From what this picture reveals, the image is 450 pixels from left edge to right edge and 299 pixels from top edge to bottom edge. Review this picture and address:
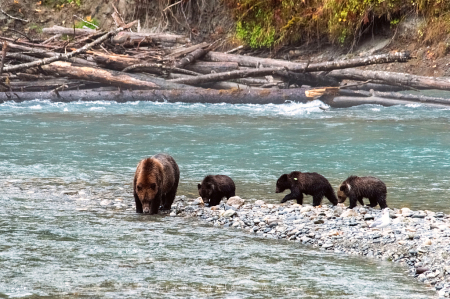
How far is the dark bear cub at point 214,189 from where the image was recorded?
30.9 feet

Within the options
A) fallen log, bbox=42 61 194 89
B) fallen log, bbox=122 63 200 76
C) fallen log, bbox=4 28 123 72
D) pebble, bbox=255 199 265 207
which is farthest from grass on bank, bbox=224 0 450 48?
pebble, bbox=255 199 265 207

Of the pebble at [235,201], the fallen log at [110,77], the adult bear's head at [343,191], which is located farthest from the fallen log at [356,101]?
the pebble at [235,201]

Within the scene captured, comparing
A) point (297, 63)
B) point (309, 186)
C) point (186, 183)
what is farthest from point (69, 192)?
point (297, 63)

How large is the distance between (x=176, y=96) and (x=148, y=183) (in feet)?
40.9

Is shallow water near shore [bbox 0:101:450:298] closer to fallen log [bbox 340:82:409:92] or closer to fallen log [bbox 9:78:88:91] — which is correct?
fallen log [bbox 9:78:88:91]

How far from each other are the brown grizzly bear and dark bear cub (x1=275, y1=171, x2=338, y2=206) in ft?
5.26

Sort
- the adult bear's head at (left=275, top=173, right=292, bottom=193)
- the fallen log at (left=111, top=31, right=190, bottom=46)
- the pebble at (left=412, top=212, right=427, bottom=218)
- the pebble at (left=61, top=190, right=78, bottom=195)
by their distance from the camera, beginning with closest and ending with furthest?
the pebble at (left=412, top=212, right=427, bottom=218), the adult bear's head at (left=275, top=173, right=292, bottom=193), the pebble at (left=61, top=190, right=78, bottom=195), the fallen log at (left=111, top=31, right=190, bottom=46)

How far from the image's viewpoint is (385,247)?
23.4 feet

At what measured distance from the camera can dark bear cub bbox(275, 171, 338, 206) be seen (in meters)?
9.42

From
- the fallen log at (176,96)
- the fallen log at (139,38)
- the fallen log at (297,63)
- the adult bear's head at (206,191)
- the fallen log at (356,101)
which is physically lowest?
the adult bear's head at (206,191)

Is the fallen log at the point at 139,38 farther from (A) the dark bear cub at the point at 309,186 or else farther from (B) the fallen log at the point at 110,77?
(A) the dark bear cub at the point at 309,186

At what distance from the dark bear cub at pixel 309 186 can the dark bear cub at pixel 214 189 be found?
2.47 ft

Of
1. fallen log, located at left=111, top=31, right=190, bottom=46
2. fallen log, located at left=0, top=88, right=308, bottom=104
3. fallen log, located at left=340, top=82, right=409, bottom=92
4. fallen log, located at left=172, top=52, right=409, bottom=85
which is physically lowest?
fallen log, located at left=0, top=88, right=308, bottom=104

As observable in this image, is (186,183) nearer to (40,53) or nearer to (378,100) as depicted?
(378,100)
